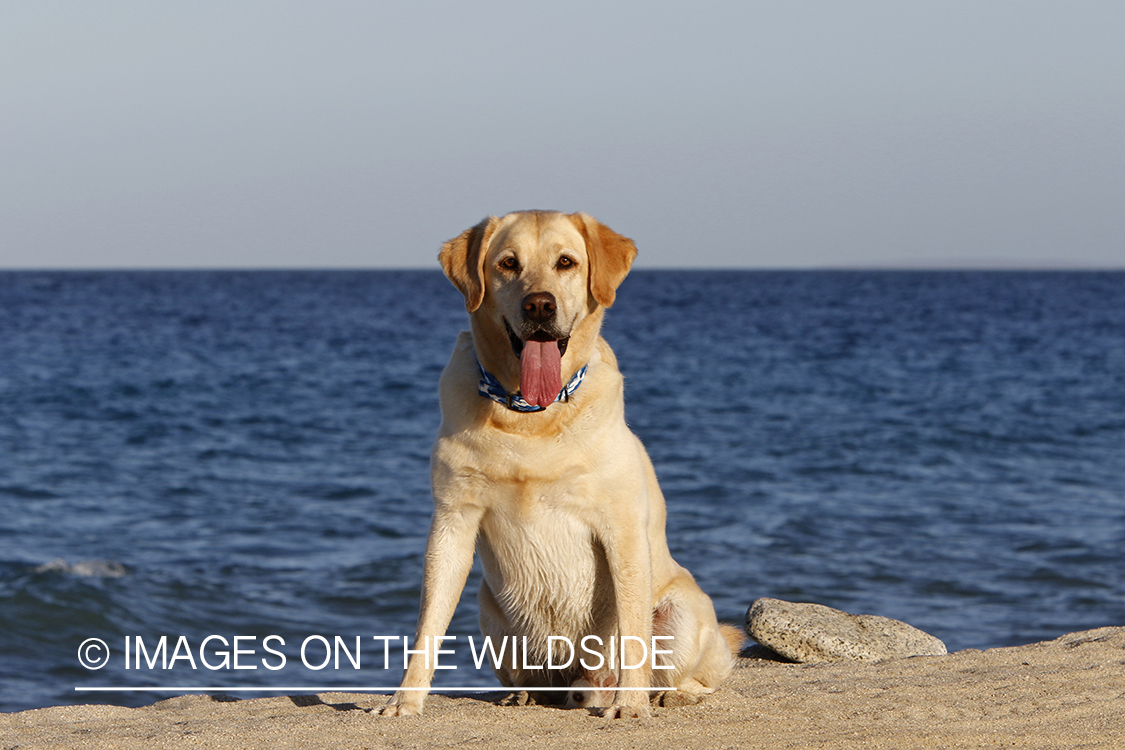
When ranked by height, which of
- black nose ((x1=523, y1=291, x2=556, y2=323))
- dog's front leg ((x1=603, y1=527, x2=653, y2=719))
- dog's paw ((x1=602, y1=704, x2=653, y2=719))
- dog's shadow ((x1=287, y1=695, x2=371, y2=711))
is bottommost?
dog's shadow ((x1=287, y1=695, x2=371, y2=711))

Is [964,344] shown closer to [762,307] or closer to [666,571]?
[762,307]

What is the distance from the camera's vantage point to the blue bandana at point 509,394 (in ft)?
13.0

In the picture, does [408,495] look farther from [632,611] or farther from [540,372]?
[540,372]

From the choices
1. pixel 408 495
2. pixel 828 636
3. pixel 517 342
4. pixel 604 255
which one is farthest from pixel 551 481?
pixel 408 495

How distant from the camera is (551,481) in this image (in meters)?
3.90

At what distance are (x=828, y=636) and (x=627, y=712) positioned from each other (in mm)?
2671

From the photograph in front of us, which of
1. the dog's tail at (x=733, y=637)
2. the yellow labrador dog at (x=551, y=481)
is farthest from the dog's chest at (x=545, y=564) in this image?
the dog's tail at (x=733, y=637)

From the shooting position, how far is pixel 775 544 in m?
9.67

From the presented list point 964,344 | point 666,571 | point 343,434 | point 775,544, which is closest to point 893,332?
point 964,344

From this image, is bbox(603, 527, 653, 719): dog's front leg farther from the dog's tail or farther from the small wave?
Result: the small wave

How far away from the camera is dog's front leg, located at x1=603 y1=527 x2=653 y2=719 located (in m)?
3.98

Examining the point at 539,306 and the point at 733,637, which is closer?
the point at 539,306

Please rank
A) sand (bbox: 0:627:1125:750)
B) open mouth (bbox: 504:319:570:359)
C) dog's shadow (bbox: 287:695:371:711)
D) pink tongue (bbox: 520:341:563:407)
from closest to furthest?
sand (bbox: 0:627:1125:750), pink tongue (bbox: 520:341:563:407), open mouth (bbox: 504:319:570:359), dog's shadow (bbox: 287:695:371:711)

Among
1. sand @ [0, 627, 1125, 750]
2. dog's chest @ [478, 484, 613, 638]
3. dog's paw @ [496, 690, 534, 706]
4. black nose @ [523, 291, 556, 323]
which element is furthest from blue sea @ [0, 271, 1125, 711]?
black nose @ [523, 291, 556, 323]
